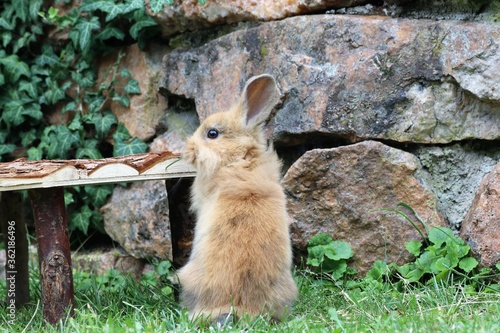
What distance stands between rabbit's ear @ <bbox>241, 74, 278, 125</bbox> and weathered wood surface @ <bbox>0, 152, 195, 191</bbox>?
1.51 ft

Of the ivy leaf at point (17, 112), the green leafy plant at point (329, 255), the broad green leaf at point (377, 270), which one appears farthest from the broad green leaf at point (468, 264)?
the ivy leaf at point (17, 112)

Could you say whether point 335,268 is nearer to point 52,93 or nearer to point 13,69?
point 52,93

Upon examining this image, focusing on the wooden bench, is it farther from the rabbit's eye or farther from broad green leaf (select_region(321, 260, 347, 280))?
broad green leaf (select_region(321, 260, 347, 280))

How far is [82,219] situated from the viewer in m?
5.80

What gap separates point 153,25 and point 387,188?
7.40 ft

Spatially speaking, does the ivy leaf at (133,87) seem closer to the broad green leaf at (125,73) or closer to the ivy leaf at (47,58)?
the broad green leaf at (125,73)

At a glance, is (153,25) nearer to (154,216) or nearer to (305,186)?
(154,216)

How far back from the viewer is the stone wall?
14.4 ft

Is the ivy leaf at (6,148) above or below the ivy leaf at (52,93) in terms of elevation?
below

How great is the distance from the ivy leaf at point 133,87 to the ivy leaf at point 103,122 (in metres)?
0.26

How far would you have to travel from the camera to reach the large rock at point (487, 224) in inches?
164

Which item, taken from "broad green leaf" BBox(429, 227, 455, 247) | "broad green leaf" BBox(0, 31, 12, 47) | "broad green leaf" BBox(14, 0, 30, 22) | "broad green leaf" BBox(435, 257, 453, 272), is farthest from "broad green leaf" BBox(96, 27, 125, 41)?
"broad green leaf" BBox(435, 257, 453, 272)

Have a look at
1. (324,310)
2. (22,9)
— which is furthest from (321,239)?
(22,9)

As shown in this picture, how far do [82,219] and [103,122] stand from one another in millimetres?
786
